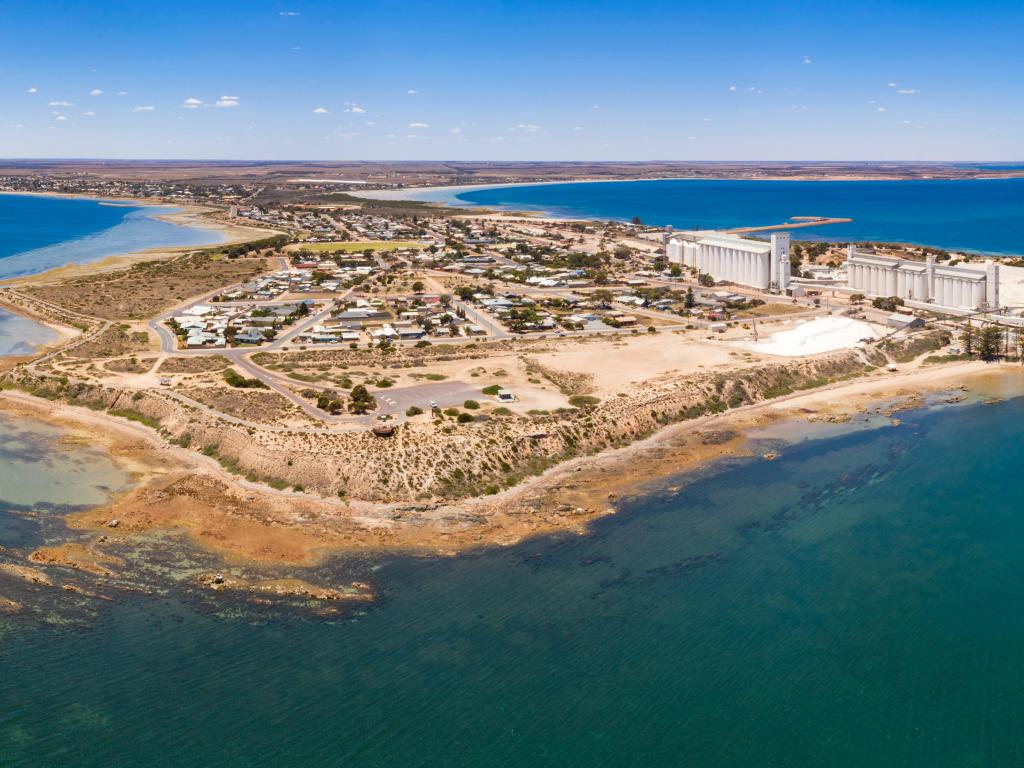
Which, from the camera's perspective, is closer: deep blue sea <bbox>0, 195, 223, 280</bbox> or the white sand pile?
the white sand pile

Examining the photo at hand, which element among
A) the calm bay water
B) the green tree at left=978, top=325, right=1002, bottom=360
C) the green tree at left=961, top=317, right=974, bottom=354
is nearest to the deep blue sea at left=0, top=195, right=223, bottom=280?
the calm bay water

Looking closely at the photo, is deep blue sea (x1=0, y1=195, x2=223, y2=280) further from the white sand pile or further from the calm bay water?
the white sand pile

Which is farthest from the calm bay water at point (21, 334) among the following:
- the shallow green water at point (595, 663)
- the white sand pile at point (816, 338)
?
the white sand pile at point (816, 338)

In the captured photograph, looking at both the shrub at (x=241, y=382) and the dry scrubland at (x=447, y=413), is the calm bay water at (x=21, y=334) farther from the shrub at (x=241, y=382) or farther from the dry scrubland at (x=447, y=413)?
the shrub at (x=241, y=382)

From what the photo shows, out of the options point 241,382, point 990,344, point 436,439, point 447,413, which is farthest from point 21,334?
point 990,344

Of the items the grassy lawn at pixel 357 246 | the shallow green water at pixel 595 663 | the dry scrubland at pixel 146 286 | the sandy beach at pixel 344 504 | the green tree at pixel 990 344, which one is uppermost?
the grassy lawn at pixel 357 246

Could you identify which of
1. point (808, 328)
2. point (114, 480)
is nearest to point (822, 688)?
point (114, 480)
